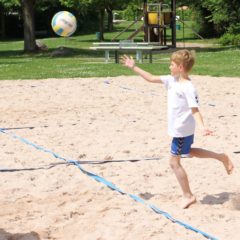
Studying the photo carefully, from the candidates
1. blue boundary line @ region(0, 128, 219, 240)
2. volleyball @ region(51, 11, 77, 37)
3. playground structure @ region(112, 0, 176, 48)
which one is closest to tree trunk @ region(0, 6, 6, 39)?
playground structure @ region(112, 0, 176, 48)

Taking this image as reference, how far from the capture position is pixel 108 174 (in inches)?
248

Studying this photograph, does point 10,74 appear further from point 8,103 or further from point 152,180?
point 152,180

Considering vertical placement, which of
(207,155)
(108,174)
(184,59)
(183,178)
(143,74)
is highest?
(184,59)

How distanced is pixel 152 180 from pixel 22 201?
4.49 ft

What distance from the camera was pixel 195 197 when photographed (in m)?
5.29

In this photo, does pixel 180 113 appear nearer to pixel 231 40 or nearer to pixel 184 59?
pixel 184 59

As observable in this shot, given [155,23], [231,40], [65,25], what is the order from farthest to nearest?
[231,40] → [155,23] → [65,25]

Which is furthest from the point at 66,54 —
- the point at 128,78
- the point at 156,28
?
the point at 128,78

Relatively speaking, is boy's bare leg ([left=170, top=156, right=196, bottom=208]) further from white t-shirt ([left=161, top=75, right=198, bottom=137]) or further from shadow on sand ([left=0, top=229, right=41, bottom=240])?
shadow on sand ([left=0, top=229, right=41, bottom=240])

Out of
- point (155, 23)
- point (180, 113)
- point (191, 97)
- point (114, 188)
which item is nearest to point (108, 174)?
point (114, 188)

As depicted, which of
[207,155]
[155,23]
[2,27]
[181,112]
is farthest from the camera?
[2,27]

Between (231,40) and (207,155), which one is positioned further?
(231,40)

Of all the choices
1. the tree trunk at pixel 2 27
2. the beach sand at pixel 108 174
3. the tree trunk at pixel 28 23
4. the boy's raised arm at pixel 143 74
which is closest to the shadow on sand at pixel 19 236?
the beach sand at pixel 108 174

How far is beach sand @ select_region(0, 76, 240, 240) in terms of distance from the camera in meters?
4.67
